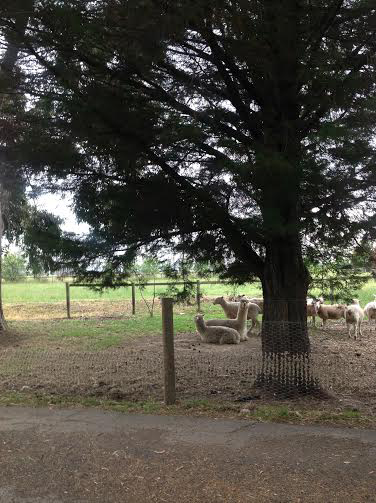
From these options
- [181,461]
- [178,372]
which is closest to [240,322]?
[178,372]

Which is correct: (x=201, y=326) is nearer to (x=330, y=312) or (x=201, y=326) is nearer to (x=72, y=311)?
(x=330, y=312)

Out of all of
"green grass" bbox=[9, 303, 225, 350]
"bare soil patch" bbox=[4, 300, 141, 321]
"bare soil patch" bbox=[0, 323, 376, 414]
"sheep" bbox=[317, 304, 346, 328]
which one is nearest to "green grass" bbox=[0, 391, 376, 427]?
"bare soil patch" bbox=[0, 323, 376, 414]

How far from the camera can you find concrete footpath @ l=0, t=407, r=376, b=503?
4102mm

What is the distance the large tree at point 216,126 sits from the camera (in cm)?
612

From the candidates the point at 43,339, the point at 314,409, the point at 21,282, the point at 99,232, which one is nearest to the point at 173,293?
the point at 99,232

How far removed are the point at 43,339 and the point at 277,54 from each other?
10.5m

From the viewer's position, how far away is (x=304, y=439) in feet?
17.2

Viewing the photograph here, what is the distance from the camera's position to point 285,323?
731cm

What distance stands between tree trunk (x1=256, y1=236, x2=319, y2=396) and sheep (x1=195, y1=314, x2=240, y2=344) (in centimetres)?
510

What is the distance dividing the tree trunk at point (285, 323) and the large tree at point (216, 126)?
1.0 inches

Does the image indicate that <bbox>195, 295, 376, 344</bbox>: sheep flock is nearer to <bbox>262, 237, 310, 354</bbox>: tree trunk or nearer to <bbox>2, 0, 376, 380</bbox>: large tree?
<bbox>262, 237, 310, 354</bbox>: tree trunk

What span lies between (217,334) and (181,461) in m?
8.48

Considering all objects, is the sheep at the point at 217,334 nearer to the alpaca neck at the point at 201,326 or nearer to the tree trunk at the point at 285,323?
the alpaca neck at the point at 201,326

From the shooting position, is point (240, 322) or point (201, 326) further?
point (240, 322)
